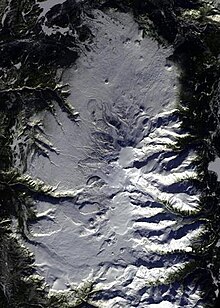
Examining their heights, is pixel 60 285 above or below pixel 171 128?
below

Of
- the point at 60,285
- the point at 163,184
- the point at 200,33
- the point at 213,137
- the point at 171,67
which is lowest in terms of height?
the point at 60,285

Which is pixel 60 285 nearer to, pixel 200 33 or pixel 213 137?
pixel 213 137

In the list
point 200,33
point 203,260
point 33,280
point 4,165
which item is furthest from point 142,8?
point 33,280
